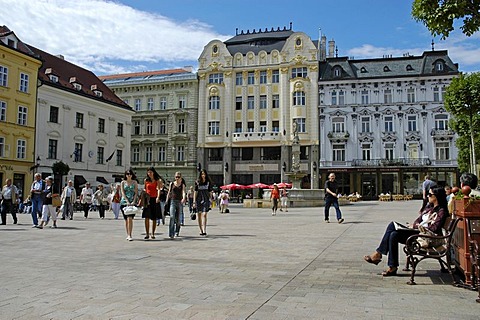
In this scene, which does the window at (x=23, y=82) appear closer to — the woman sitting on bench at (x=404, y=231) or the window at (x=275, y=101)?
the window at (x=275, y=101)

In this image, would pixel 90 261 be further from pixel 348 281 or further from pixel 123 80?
pixel 123 80

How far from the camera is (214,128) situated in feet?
196

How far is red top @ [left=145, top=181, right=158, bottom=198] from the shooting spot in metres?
12.2

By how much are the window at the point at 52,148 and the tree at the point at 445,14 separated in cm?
3839

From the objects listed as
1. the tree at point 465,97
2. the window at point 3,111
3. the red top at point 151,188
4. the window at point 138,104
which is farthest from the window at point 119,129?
the red top at point 151,188

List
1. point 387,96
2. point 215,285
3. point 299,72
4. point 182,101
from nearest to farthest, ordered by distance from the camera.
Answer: point 215,285
point 387,96
point 299,72
point 182,101

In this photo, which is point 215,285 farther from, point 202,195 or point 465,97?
point 465,97

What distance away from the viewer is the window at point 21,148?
37.7m

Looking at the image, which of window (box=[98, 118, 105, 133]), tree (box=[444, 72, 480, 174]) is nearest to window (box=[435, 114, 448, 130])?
tree (box=[444, 72, 480, 174])

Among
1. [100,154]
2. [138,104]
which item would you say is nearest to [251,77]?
[138,104]

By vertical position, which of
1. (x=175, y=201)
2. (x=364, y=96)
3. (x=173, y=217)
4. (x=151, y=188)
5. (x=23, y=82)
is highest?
(x=364, y=96)

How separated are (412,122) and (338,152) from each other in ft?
31.2

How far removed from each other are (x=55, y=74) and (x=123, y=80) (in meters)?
21.8

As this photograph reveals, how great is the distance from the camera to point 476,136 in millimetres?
40750
